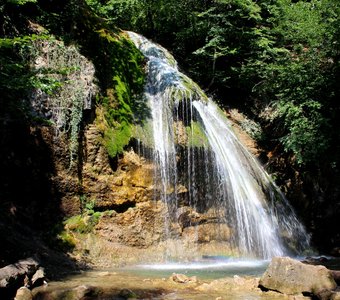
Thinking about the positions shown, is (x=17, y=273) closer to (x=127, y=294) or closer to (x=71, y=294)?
(x=71, y=294)

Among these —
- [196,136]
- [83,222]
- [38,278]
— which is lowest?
[38,278]

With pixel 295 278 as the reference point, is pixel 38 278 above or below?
above

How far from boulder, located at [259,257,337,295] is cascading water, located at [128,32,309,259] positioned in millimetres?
4534

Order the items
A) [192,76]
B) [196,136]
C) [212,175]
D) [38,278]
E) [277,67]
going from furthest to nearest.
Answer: [192,76]
[277,67]
[196,136]
[212,175]
[38,278]

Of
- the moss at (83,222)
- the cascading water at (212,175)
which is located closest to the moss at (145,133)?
the cascading water at (212,175)

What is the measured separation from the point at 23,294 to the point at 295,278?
161 inches

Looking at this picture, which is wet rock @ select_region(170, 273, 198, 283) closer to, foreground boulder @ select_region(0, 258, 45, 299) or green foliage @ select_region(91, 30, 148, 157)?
foreground boulder @ select_region(0, 258, 45, 299)

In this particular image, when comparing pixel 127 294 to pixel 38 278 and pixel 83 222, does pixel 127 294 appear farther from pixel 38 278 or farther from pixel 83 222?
pixel 83 222

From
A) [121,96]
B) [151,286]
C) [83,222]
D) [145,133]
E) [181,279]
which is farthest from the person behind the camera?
[121,96]

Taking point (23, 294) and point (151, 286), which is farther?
point (151, 286)

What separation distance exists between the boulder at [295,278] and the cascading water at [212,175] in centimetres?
453

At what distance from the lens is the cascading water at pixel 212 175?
37.4 ft

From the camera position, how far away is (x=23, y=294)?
18.4 feet

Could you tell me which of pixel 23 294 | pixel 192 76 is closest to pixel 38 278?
pixel 23 294
